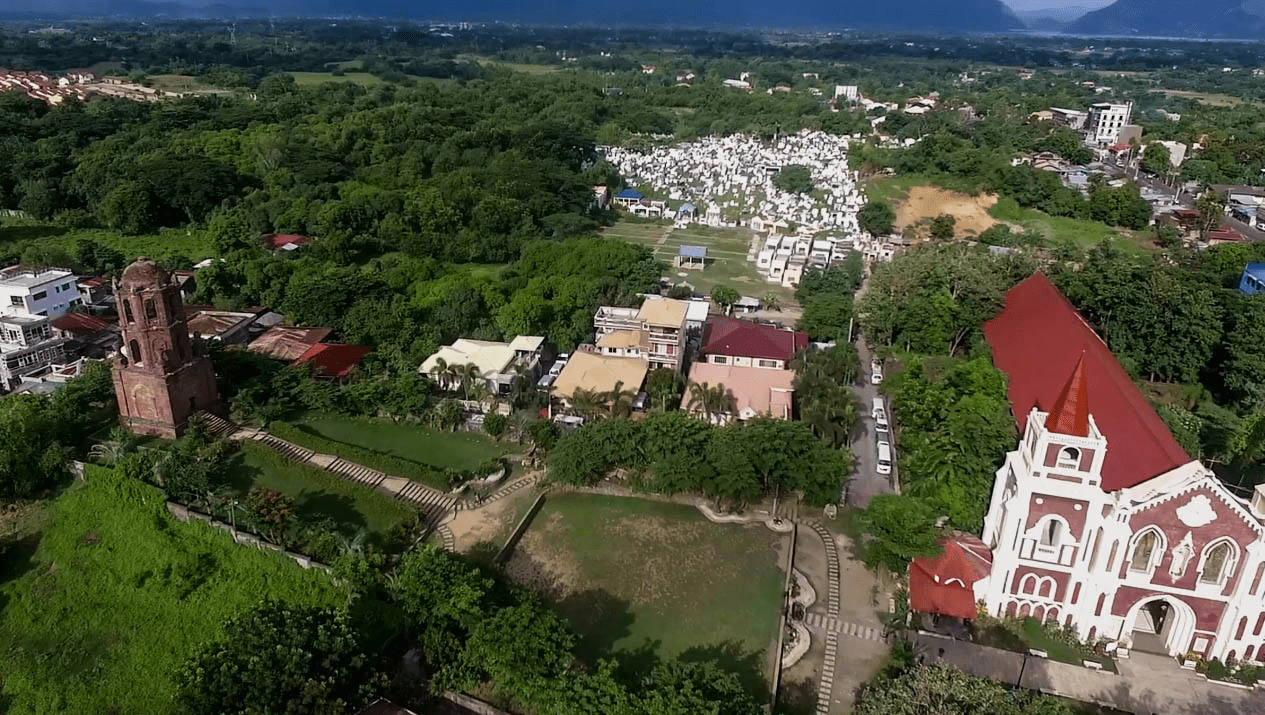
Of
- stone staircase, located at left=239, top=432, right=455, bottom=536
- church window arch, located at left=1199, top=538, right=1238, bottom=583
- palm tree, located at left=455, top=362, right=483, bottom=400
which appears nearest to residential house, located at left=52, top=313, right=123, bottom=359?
stone staircase, located at left=239, top=432, right=455, bottom=536

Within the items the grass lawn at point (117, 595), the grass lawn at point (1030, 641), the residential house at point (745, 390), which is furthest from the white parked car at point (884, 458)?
the grass lawn at point (117, 595)

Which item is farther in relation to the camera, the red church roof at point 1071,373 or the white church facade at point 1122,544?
the red church roof at point 1071,373

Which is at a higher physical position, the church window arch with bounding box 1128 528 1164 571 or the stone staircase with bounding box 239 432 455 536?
the church window arch with bounding box 1128 528 1164 571

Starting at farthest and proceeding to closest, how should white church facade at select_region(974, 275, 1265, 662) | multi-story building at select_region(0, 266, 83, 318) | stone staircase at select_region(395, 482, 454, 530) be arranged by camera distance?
multi-story building at select_region(0, 266, 83, 318) < stone staircase at select_region(395, 482, 454, 530) < white church facade at select_region(974, 275, 1265, 662)

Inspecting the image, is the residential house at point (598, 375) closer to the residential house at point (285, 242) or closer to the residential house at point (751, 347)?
the residential house at point (751, 347)

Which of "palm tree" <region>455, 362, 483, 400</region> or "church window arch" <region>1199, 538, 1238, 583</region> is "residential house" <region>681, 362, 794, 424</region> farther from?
"church window arch" <region>1199, 538, 1238, 583</region>

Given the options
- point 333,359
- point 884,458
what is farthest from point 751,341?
point 333,359
